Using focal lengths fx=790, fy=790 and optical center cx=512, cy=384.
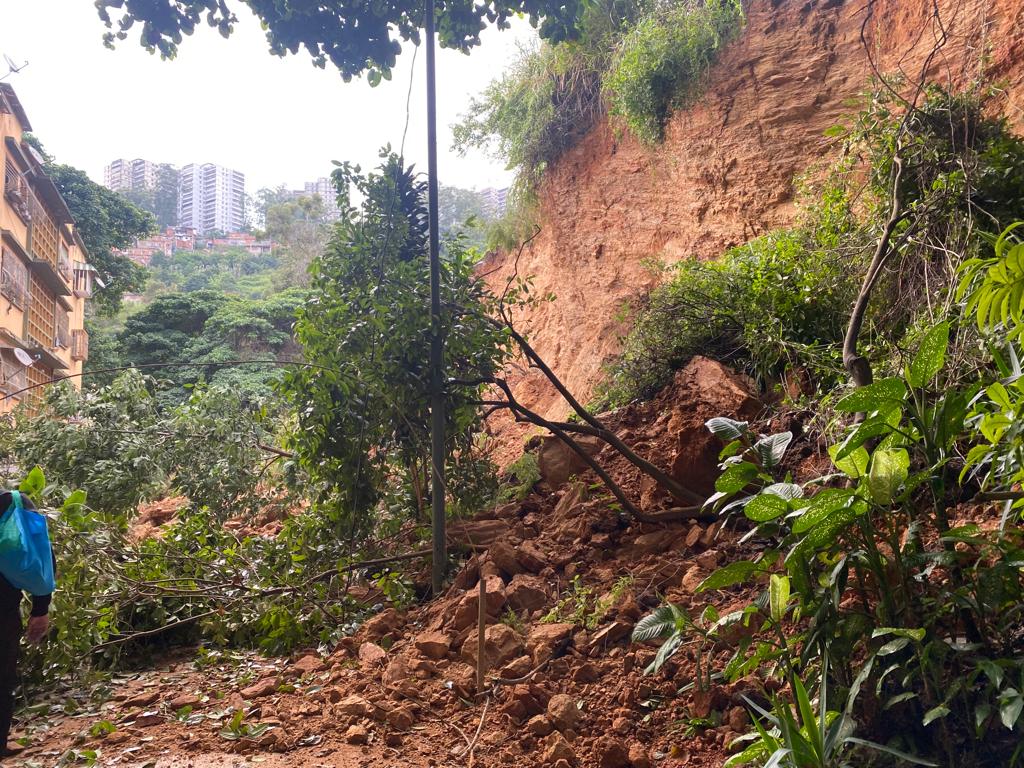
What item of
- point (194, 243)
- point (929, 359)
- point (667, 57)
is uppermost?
point (194, 243)

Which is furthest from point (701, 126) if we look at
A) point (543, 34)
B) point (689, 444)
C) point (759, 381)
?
point (689, 444)

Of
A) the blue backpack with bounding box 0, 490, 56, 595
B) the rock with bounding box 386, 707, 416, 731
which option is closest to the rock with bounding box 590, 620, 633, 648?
the rock with bounding box 386, 707, 416, 731

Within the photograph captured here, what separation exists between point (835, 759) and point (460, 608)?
6.98 feet

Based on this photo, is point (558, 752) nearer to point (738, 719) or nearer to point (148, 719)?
point (738, 719)

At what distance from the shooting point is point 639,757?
2564 millimetres

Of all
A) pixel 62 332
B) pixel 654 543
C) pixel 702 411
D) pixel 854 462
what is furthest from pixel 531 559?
pixel 62 332

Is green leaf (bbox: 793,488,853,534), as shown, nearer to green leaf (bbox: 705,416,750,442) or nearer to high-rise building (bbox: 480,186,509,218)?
green leaf (bbox: 705,416,750,442)

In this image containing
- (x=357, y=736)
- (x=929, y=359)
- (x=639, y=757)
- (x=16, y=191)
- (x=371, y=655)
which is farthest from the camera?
(x=16, y=191)

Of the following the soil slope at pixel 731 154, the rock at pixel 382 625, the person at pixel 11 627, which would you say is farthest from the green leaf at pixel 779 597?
the soil slope at pixel 731 154

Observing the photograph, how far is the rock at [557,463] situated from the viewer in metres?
5.14

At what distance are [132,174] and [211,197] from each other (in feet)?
8.14

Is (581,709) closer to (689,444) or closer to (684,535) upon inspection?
(684,535)

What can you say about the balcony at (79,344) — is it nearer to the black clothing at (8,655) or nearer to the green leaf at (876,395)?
the black clothing at (8,655)

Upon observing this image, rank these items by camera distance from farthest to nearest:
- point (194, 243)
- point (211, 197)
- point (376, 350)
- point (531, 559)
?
point (211, 197)
point (194, 243)
point (376, 350)
point (531, 559)
